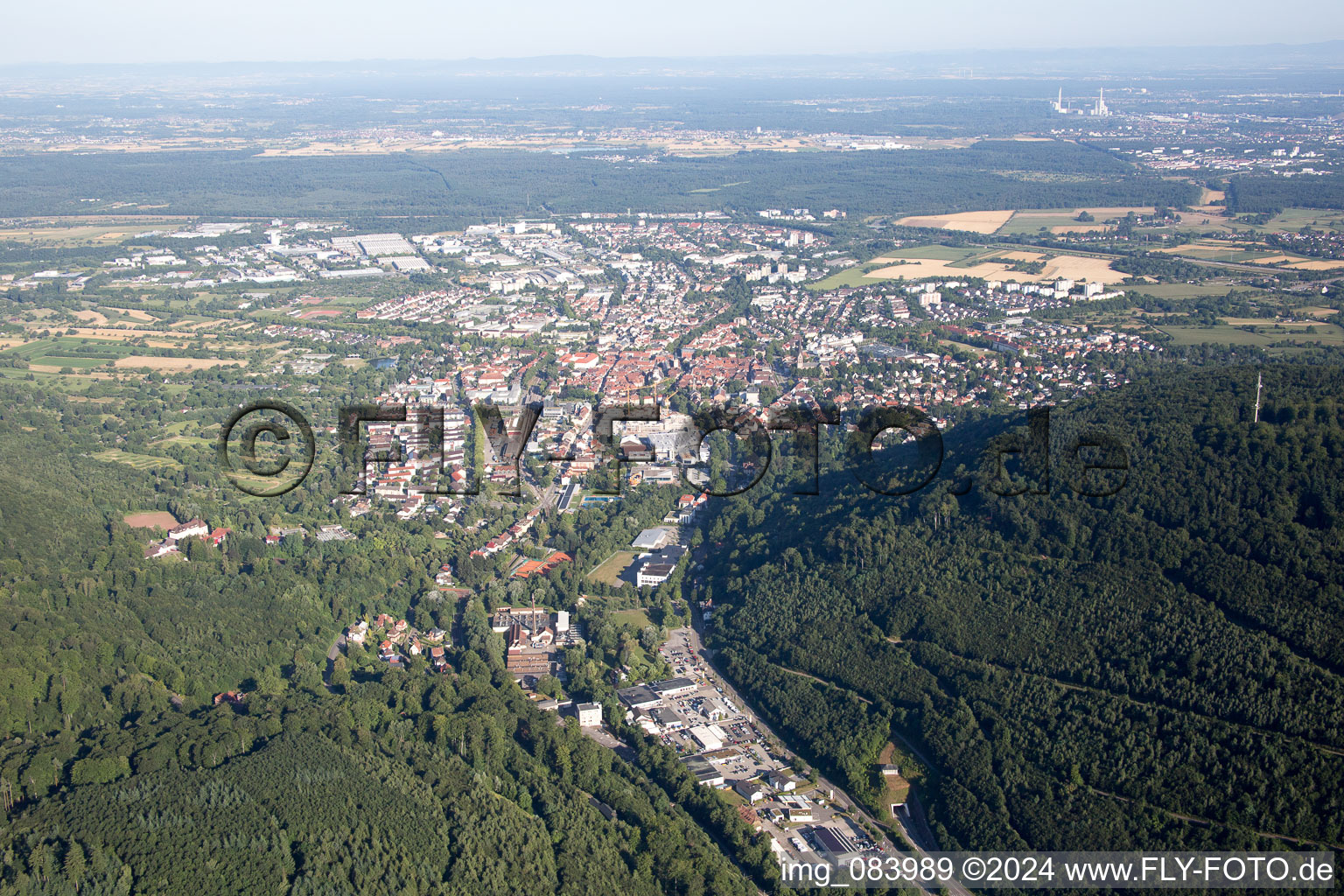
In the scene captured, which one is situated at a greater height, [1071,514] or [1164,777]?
[1071,514]

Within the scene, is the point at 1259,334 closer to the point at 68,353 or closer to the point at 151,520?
the point at 151,520

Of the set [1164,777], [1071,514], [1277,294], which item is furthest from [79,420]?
[1277,294]

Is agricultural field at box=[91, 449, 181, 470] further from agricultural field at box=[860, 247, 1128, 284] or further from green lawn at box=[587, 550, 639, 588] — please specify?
agricultural field at box=[860, 247, 1128, 284]

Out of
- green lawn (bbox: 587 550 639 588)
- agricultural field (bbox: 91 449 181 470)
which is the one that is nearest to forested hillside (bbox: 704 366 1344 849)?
green lawn (bbox: 587 550 639 588)

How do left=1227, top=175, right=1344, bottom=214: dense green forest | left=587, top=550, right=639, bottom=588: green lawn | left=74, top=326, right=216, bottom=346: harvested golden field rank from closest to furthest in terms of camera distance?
left=587, top=550, right=639, bottom=588: green lawn, left=74, top=326, right=216, bottom=346: harvested golden field, left=1227, top=175, right=1344, bottom=214: dense green forest

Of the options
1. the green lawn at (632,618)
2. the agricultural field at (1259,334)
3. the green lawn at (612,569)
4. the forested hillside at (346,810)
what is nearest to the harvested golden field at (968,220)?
the agricultural field at (1259,334)

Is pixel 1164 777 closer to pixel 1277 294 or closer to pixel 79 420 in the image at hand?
pixel 79 420

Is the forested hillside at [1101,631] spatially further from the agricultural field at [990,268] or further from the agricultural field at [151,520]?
the agricultural field at [990,268]

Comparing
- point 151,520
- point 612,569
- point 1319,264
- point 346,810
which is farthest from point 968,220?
point 346,810
